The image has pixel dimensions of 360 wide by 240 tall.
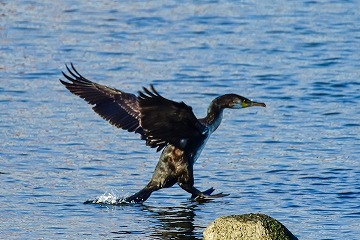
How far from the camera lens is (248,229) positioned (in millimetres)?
9312

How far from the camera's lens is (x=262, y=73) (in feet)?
54.7

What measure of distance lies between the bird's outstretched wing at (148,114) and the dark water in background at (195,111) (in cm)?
68

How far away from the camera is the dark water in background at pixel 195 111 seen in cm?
1091

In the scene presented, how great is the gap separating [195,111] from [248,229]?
Answer: 5556 mm

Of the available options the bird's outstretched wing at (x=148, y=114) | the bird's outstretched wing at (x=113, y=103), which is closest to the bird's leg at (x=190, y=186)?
the bird's outstretched wing at (x=148, y=114)

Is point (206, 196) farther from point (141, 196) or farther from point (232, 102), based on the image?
point (232, 102)

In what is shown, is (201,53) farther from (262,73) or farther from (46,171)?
(46,171)

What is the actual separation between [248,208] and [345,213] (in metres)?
0.91

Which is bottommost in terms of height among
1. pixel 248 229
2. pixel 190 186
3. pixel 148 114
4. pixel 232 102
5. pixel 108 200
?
pixel 248 229

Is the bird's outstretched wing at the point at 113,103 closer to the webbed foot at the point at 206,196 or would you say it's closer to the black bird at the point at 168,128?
the black bird at the point at 168,128

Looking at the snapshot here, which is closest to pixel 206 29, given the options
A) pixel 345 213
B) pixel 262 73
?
pixel 262 73

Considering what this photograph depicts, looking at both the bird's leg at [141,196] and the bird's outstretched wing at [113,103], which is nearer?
the bird's leg at [141,196]

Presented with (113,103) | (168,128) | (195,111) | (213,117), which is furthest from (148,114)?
(195,111)

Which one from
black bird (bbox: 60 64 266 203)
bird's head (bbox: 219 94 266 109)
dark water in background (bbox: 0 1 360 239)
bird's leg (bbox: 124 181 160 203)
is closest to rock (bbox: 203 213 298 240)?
dark water in background (bbox: 0 1 360 239)
